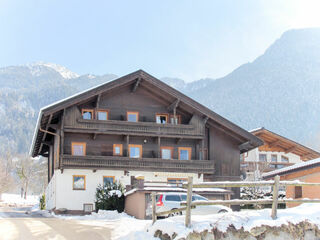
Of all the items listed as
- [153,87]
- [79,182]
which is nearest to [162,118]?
[153,87]

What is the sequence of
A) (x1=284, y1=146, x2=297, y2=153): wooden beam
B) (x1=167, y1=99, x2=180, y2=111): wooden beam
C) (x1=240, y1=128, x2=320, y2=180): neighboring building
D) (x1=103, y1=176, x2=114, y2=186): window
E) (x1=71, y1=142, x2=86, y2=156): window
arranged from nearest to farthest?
1. (x1=103, y1=176, x2=114, y2=186): window
2. (x1=71, y1=142, x2=86, y2=156): window
3. (x1=167, y1=99, x2=180, y2=111): wooden beam
4. (x1=240, y1=128, x2=320, y2=180): neighboring building
5. (x1=284, y1=146, x2=297, y2=153): wooden beam

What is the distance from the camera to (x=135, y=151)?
39281 millimetres

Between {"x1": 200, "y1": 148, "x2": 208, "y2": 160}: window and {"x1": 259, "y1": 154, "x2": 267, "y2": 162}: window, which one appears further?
{"x1": 259, "y1": 154, "x2": 267, "y2": 162}: window

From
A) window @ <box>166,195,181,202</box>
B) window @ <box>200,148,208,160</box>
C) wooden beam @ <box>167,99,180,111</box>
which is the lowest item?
window @ <box>166,195,181,202</box>

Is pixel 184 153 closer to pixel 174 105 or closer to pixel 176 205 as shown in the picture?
pixel 174 105

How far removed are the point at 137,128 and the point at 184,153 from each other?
4697 mm

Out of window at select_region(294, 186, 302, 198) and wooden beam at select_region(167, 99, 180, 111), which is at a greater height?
wooden beam at select_region(167, 99, 180, 111)

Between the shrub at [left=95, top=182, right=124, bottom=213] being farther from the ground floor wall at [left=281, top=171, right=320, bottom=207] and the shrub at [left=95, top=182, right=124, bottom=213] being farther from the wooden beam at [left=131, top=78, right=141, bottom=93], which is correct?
the ground floor wall at [left=281, top=171, right=320, bottom=207]

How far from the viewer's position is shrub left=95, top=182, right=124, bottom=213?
32.3 m

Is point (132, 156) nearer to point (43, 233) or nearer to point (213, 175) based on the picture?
point (213, 175)

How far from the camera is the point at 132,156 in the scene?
39062 millimetres

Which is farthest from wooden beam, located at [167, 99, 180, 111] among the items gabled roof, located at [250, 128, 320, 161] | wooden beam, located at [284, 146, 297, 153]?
wooden beam, located at [284, 146, 297, 153]

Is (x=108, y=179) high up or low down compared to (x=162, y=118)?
down

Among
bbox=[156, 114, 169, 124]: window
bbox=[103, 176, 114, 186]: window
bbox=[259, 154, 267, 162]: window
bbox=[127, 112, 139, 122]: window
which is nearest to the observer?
bbox=[103, 176, 114, 186]: window
